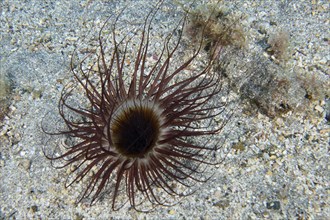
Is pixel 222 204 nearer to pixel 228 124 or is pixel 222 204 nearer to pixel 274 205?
pixel 274 205

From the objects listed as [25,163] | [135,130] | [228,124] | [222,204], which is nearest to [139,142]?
[135,130]

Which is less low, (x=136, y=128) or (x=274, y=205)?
(x=136, y=128)

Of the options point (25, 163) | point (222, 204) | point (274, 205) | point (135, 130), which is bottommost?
point (274, 205)

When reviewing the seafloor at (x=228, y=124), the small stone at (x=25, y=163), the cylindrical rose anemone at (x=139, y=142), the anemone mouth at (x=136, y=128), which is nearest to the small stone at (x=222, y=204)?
the seafloor at (x=228, y=124)

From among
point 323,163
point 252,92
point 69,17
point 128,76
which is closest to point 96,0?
point 69,17

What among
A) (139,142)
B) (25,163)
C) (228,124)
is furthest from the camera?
(228,124)

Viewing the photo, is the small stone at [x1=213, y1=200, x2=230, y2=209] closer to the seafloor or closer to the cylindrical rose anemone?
the seafloor

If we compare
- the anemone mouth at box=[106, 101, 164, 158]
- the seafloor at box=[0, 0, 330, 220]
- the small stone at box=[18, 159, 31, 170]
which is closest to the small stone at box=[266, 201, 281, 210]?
the seafloor at box=[0, 0, 330, 220]
